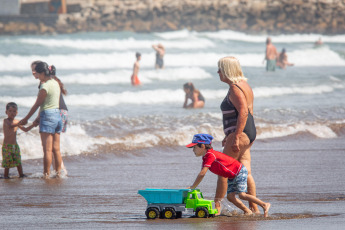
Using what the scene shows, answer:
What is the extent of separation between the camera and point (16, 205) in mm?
6488

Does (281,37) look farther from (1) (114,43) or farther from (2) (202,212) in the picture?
(2) (202,212)

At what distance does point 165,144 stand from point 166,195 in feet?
18.6

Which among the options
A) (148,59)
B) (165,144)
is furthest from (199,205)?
(148,59)

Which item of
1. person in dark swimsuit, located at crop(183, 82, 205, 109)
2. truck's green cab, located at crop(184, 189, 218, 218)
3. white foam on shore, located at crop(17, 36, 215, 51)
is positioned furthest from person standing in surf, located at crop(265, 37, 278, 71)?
truck's green cab, located at crop(184, 189, 218, 218)

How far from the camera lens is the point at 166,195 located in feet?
18.6

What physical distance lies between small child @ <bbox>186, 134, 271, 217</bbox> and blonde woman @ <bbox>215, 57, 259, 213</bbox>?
0.45 feet

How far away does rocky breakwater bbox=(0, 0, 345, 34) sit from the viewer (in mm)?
58531

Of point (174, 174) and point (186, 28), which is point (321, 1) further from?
point (174, 174)

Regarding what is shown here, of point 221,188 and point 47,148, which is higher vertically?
point 221,188

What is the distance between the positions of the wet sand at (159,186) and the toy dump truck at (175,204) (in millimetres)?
72

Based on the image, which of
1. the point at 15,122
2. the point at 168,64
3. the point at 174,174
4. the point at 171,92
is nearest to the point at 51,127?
the point at 15,122

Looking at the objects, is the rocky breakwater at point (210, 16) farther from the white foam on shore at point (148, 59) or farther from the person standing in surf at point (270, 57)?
the person standing in surf at point (270, 57)

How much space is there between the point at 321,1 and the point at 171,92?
4204 centimetres

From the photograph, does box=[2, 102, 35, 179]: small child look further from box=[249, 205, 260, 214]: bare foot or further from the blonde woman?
box=[249, 205, 260, 214]: bare foot
